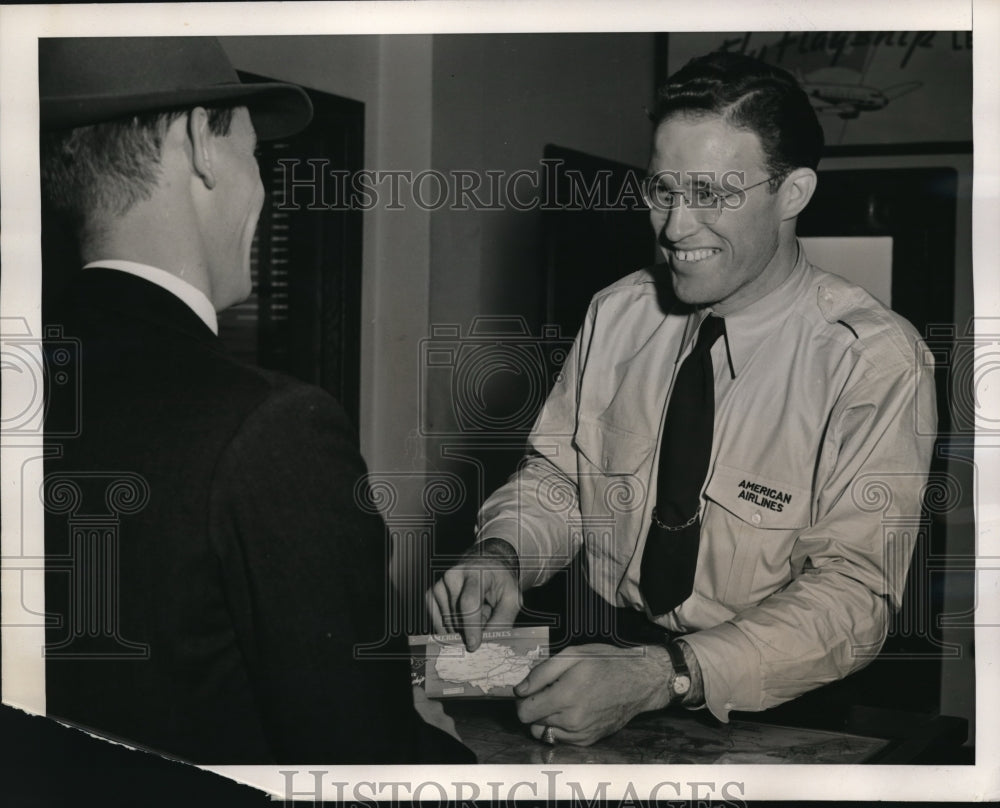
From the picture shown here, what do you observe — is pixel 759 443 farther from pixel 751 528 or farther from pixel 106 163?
pixel 106 163

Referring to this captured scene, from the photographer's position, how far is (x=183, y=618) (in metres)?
1.46

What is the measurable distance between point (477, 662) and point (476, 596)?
92 millimetres

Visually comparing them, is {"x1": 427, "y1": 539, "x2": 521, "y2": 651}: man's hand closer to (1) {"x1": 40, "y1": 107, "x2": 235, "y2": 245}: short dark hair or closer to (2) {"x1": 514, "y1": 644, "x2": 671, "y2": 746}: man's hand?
(2) {"x1": 514, "y1": 644, "x2": 671, "y2": 746}: man's hand

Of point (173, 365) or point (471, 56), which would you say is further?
point (471, 56)

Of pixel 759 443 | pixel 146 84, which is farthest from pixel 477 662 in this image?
pixel 146 84

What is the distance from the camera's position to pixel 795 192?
1492 millimetres

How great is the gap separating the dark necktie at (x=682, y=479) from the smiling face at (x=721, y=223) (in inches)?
2.4

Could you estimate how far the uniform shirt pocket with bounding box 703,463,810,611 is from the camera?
4.85ft

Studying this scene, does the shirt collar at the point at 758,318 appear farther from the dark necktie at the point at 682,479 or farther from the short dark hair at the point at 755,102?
the short dark hair at the point at 755,102

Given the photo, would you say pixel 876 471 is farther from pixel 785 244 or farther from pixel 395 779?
pixel 395 779

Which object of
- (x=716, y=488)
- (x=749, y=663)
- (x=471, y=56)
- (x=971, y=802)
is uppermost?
(x=471, y=56)

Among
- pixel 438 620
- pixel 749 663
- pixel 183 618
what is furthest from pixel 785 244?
pixel 183 618

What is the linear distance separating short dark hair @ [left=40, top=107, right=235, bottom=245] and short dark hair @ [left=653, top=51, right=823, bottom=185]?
0.63 metres

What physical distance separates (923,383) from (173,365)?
103 cm
